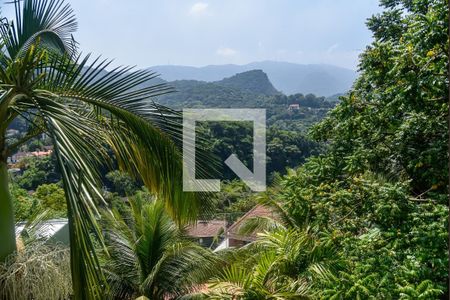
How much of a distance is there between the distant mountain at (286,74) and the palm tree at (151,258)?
67.4 m

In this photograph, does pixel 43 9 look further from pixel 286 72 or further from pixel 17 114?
pixel 286 72

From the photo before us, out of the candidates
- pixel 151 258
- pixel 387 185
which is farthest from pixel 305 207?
pixel 151 258

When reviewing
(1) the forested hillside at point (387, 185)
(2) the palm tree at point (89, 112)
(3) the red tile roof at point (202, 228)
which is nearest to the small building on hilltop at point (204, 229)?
(3) the red tile roof at point (202, 228)

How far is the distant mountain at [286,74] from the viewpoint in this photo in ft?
252

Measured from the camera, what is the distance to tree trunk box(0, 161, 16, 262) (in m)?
2.59

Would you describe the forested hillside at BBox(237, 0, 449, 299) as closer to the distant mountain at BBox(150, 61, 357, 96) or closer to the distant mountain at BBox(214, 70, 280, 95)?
the distant mountain at BBox(214, 70, 280, 95)

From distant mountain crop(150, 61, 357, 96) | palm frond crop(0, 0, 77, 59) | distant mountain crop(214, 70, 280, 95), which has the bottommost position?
palm frond crop(0, 0, 77, 59)

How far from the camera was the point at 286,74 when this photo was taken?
342 feet

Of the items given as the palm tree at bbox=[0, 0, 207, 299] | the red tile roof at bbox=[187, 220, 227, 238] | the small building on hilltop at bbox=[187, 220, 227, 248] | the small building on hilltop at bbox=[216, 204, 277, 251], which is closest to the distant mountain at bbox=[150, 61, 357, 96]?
the small building on hilltop at bbox=[216, 204, 277, 251]

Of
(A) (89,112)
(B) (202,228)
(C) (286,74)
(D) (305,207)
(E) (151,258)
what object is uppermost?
(C) (286,74)

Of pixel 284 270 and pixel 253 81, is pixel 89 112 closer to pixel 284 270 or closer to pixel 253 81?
pixel 284 270

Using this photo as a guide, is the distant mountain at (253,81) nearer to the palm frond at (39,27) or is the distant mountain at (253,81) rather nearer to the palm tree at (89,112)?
the palm frond at (39,27)

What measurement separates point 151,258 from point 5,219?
2426 millimetres

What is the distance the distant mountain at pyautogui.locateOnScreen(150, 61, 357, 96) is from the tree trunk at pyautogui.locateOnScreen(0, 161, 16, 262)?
6930 centimetres
